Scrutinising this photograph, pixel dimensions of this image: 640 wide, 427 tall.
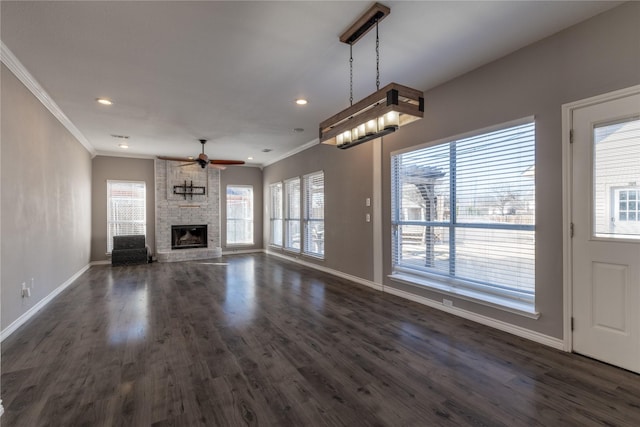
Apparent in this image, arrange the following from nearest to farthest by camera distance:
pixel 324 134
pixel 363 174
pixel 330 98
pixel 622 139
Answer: pixel 622 139 → pixel 324 134 → pixel 330 98 → pixel 363 174

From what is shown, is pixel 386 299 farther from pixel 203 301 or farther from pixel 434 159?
pixel 203 301

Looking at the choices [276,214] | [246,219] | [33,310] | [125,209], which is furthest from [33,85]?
[246,219]

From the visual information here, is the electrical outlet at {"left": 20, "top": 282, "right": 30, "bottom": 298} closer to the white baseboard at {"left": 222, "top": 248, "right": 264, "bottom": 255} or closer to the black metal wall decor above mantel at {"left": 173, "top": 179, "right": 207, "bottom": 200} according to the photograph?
the black metal wall decor above mantel at {"left": 173, "top": 179, "right": 207, "bottom": 200}

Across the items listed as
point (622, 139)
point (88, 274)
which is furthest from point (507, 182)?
point (88, 274)

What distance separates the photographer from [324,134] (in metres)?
2.92

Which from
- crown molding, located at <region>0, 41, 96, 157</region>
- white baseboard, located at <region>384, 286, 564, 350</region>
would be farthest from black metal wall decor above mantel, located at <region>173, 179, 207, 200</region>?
white baseboard, located at <region>384, 286, 564, 350</region>

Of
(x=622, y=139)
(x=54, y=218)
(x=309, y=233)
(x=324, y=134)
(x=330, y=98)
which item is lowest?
(x=309, y=233)

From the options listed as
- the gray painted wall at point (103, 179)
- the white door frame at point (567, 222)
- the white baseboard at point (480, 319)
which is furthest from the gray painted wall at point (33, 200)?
the white door frame at point (567, 222)

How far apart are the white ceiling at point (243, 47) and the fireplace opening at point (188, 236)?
4.36 meters

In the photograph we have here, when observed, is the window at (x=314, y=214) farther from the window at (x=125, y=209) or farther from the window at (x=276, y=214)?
the window at (x=125, y=209)

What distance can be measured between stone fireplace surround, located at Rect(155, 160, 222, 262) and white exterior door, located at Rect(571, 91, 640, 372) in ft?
26.2

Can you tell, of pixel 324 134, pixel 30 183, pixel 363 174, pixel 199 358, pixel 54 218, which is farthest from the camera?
pixel 363 174

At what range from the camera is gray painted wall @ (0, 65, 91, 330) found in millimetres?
2980

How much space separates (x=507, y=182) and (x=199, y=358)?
346cm
